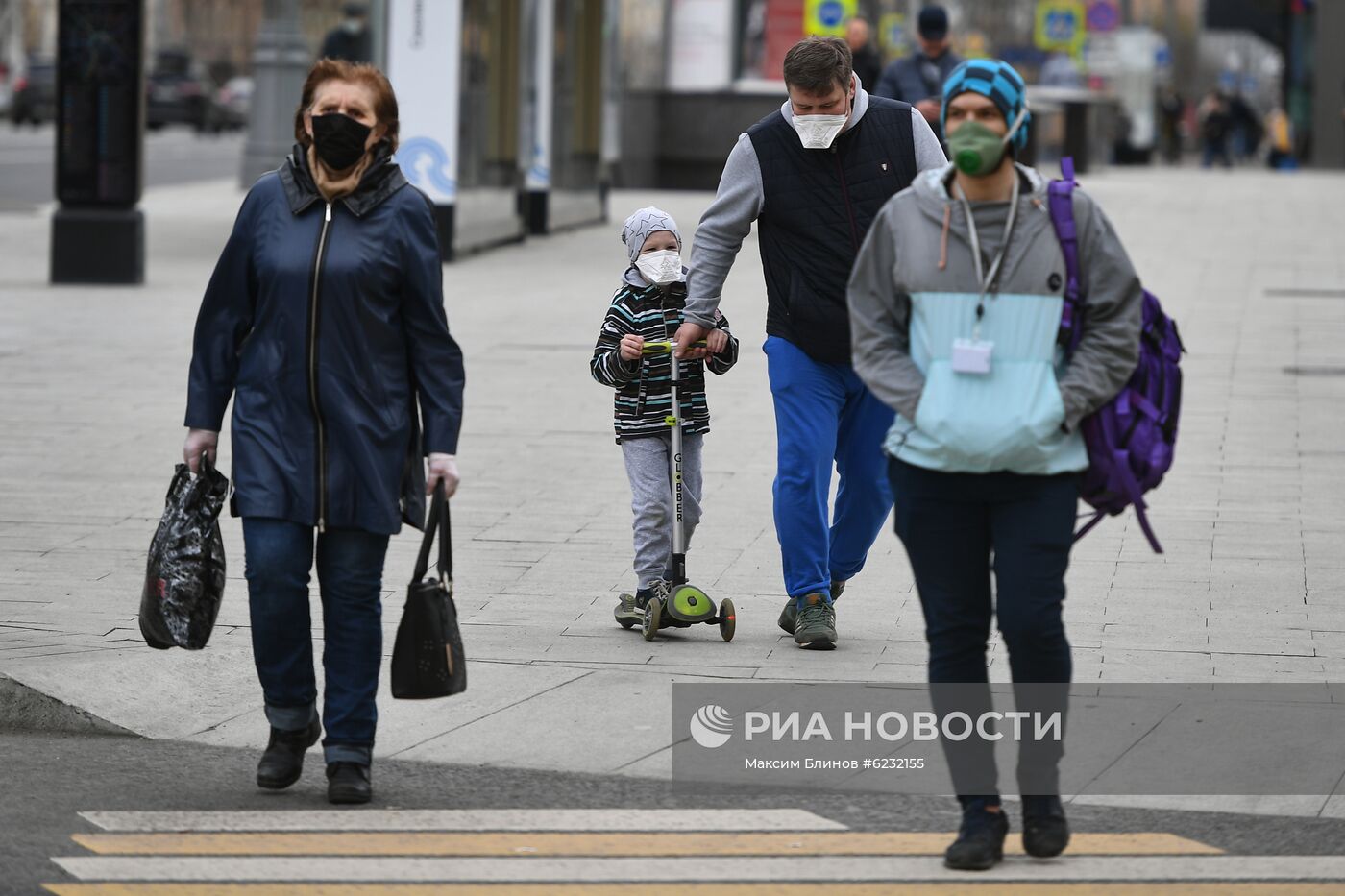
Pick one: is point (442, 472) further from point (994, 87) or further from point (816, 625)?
point (816, 625)

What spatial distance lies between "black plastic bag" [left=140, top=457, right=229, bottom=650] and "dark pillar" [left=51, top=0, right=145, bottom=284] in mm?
11426

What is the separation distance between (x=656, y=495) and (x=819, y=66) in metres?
1.32

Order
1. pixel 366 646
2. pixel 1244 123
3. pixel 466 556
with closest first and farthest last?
pixel 366 646 < pixel 466 556 < pixel 1244 123

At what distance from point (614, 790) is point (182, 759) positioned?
3.58ft

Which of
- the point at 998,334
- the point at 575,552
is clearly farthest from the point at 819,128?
the point at 575,552

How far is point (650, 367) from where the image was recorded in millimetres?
6555

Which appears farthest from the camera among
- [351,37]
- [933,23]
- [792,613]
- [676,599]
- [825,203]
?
[351,37]

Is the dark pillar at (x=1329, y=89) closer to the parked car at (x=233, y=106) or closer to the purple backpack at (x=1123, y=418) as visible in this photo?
the parked car at (x=233, y=106)

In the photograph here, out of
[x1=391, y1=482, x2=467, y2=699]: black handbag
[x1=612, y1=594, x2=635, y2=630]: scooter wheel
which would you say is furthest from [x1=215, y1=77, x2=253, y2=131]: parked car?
[x1=391, y1=482, x2=467, y2=699]: black handbag

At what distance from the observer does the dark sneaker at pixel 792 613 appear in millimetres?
6547

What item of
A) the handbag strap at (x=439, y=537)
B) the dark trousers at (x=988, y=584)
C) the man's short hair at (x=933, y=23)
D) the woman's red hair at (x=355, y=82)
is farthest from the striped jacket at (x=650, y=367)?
the man's short hair at (x=933, y=23)

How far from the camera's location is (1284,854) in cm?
Answer: 471

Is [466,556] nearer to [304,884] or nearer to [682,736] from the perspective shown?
[682,736]

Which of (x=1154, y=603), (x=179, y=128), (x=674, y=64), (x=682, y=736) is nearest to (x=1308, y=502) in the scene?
(x=1154, y=603)
